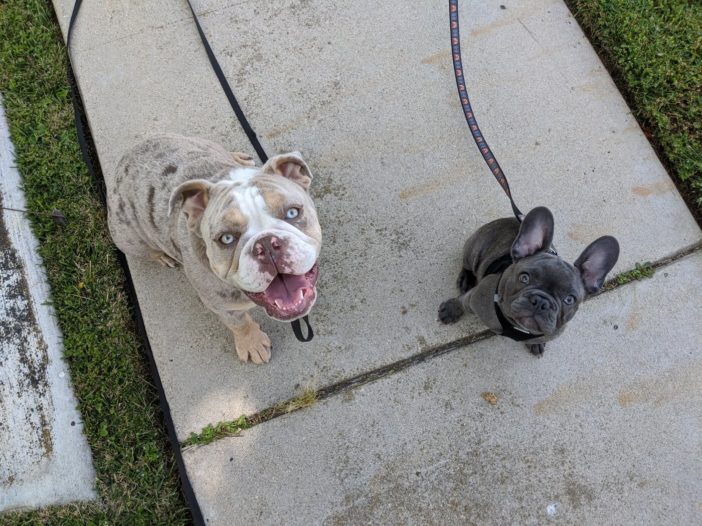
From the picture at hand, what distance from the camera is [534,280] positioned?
2947 millimetres

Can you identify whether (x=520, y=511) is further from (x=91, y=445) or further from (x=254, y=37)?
(x=254, y=37)

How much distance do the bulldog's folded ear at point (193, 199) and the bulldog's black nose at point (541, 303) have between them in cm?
187

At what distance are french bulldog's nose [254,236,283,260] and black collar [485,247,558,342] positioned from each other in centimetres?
146

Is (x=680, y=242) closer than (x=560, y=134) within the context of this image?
Yes

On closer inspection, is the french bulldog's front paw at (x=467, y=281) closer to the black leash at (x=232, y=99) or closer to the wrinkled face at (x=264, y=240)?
the wrinkled face at (x=264, y=240)

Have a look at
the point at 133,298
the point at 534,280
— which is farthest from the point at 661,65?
the point at 133,298

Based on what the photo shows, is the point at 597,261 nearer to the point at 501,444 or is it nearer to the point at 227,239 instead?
the point at 501,444

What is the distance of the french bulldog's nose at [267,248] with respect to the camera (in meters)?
2.56

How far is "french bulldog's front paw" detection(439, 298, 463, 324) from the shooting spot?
3.84 m

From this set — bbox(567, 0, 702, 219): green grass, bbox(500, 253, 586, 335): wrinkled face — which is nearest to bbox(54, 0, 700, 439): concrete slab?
bbox(567, 0, 702, 219): green grass

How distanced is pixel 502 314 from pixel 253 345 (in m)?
1.75

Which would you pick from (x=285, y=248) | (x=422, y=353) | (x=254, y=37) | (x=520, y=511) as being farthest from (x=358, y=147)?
(x=520, y=511)

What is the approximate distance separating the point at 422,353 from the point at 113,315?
2.39 m

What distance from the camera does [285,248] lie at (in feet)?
8.49
